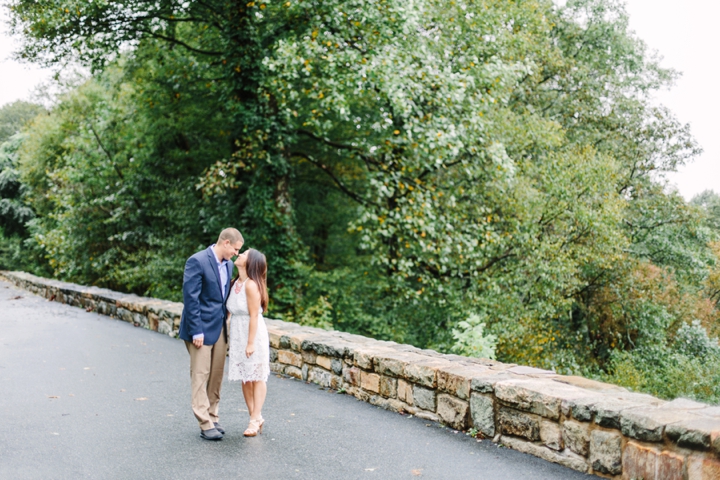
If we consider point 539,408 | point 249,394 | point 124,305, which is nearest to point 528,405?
point 539,408

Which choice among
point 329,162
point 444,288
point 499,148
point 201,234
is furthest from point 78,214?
point 499,148

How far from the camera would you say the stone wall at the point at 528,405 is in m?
3.78

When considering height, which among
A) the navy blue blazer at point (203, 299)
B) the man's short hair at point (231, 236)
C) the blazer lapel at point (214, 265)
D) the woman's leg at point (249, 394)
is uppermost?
the man's short hair at point (231, 236)

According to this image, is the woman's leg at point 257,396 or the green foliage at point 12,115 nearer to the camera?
the woman's leg at point 257,396

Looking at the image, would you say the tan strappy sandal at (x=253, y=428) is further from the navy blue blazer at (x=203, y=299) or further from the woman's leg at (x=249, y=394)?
the navy blue blazer at (x=203, y=299)

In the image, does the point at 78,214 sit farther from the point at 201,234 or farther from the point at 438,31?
the point at 438,31

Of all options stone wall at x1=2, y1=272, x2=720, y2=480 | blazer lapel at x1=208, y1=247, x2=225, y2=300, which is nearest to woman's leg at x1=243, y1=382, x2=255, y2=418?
blazer lapel at x1=208, y1=247, x2=225, y2=300

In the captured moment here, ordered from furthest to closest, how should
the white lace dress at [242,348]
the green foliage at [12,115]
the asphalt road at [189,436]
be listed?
1. the green foliage at [12,115]
2. the white lace dress at [242,348]
3. the asphalt road at [189,436]

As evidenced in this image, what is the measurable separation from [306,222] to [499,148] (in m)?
7.46

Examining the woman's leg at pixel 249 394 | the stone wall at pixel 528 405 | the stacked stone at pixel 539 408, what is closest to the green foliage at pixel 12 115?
the stone wall at pixel 528 405

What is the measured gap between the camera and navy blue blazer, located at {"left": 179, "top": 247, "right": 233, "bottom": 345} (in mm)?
5113

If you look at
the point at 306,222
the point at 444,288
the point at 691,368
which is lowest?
the point at 691,368

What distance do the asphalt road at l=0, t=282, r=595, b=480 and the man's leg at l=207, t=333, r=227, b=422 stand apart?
0.28 meters

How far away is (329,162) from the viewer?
1680 cm
